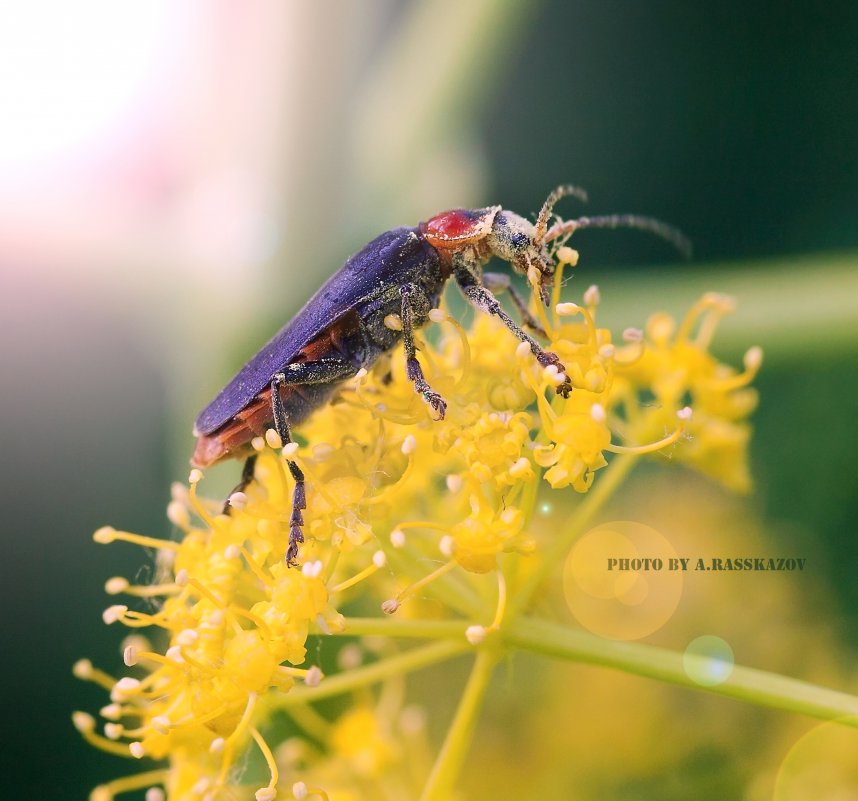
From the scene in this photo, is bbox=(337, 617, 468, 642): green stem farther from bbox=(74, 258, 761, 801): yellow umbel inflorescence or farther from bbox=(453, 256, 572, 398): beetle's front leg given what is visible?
bbox=(453, 256, 572, 398): beetle's front leg

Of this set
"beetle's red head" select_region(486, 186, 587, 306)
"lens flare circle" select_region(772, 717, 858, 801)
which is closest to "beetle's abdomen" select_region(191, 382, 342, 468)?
"beetle's red head" select_region(486, 186, 587, 306)

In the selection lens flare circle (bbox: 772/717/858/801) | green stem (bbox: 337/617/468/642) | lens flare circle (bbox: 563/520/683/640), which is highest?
green stem (bbox: 337/617/468/642)

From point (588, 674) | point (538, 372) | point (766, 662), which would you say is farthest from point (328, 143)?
point (766, 662)

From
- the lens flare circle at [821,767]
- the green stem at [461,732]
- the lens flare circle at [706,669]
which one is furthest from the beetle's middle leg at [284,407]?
the lens flare circle at [821,767]

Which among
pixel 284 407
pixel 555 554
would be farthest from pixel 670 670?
pixel 284 407

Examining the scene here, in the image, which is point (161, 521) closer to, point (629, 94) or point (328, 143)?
point (328, 143)

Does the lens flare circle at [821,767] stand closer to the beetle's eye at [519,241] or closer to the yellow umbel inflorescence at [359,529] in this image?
the yellow umbel inflorescence at [359,529]

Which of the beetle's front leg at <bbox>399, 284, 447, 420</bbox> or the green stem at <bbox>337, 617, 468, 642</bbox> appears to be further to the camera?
the beetle's front leg at <bbox>399, 284, 447, 420</bbox>
